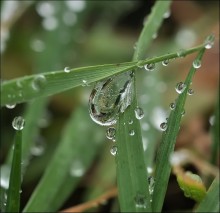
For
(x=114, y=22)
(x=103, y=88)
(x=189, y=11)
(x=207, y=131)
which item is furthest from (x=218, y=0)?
(x=103, y=88)

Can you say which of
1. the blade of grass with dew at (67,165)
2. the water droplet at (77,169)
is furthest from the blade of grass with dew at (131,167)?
the water droplet at (77,169)

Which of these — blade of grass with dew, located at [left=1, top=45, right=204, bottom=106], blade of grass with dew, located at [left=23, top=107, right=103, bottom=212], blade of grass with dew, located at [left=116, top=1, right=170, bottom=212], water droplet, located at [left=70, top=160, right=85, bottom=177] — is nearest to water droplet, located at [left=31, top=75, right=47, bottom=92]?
blade of grass with dew, located at [left=1, top=45, right=204, bottom=106]

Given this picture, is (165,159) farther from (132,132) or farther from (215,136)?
(215,136)

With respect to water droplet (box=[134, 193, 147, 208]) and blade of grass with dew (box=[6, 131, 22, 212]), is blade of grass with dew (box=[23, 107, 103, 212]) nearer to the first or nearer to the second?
blade of grass with dew (box=[6, 131, 22, 212])

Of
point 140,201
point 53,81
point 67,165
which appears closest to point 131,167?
point 140,201

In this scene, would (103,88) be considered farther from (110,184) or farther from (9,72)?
(9,72)
